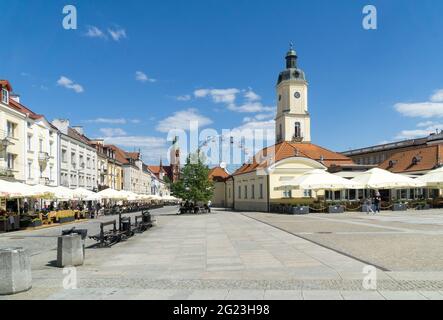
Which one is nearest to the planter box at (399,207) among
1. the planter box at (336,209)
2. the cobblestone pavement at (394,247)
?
the planter box at (336,209)

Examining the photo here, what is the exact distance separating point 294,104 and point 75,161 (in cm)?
2916

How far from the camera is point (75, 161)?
53125mm

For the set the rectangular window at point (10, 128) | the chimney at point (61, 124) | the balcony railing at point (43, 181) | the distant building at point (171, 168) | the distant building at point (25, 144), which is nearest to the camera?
the distant building at point (25, 144)

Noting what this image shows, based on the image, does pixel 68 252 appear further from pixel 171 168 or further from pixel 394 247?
pixel 171 168

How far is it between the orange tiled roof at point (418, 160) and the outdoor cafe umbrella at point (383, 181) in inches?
595

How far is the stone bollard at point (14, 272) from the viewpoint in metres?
8.43

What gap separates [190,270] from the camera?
1066 centimetres

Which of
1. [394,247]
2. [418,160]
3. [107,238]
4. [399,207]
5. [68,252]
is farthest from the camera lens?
[418,160]

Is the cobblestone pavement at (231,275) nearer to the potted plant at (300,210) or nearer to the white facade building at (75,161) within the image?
the potted plant at (300,210)

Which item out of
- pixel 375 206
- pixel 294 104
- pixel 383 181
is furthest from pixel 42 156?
pixel 294 104

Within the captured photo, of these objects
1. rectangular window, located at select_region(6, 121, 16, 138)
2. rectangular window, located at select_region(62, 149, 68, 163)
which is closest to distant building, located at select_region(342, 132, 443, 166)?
rectangular window, located at select_region(62, 149, 68, 163)

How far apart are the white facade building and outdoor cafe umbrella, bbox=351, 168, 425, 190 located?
101 feet

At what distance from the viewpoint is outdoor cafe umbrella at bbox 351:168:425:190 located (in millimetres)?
37656
